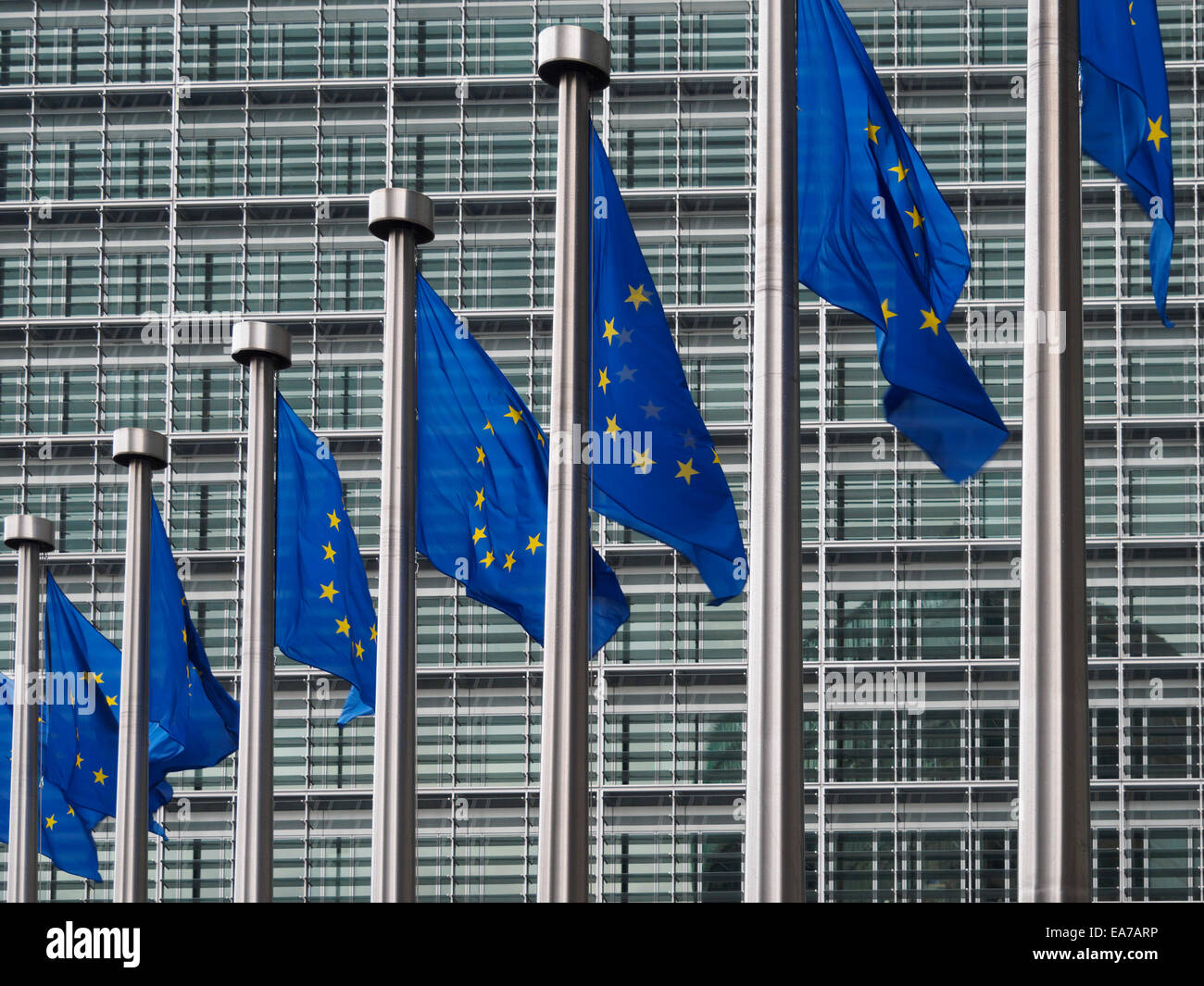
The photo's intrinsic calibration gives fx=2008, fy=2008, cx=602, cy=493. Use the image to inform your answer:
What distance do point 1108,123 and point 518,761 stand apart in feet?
154

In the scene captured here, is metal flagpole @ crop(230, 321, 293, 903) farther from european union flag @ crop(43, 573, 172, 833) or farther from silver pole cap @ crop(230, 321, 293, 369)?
european union flag @ crop(43, 573, 172, 833)

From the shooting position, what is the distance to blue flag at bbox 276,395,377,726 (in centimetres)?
2338

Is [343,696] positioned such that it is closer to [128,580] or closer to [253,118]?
[253,118]

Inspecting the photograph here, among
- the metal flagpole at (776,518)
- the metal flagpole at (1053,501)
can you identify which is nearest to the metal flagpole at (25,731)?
the metal flagpole at (776,518)

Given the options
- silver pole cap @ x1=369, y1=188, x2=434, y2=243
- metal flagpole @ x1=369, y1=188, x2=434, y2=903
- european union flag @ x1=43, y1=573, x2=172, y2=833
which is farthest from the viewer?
european union flag @ x1=43, y1=573, x2=172, y2=833

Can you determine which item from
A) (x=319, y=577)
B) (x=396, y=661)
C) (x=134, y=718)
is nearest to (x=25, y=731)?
(x=134, y=718)

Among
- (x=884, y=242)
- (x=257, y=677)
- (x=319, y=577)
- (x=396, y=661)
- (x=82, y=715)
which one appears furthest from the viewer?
(x=82, y=715)

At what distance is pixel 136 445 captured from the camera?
29.1m

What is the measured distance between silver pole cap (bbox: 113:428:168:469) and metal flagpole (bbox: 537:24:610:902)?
11400 millimetres

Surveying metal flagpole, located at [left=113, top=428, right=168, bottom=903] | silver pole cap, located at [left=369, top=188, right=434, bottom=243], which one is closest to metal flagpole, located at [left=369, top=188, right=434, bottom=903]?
silver pole cap, located at [left=369, top=188, right=434, bottom=243]

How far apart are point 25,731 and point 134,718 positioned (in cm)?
573

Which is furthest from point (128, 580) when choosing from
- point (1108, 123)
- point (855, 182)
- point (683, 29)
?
point (683, 29)

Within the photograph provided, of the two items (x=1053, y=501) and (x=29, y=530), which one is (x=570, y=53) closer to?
(x=1053, y=501)

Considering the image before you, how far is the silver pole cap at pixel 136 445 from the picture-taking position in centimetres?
2911
